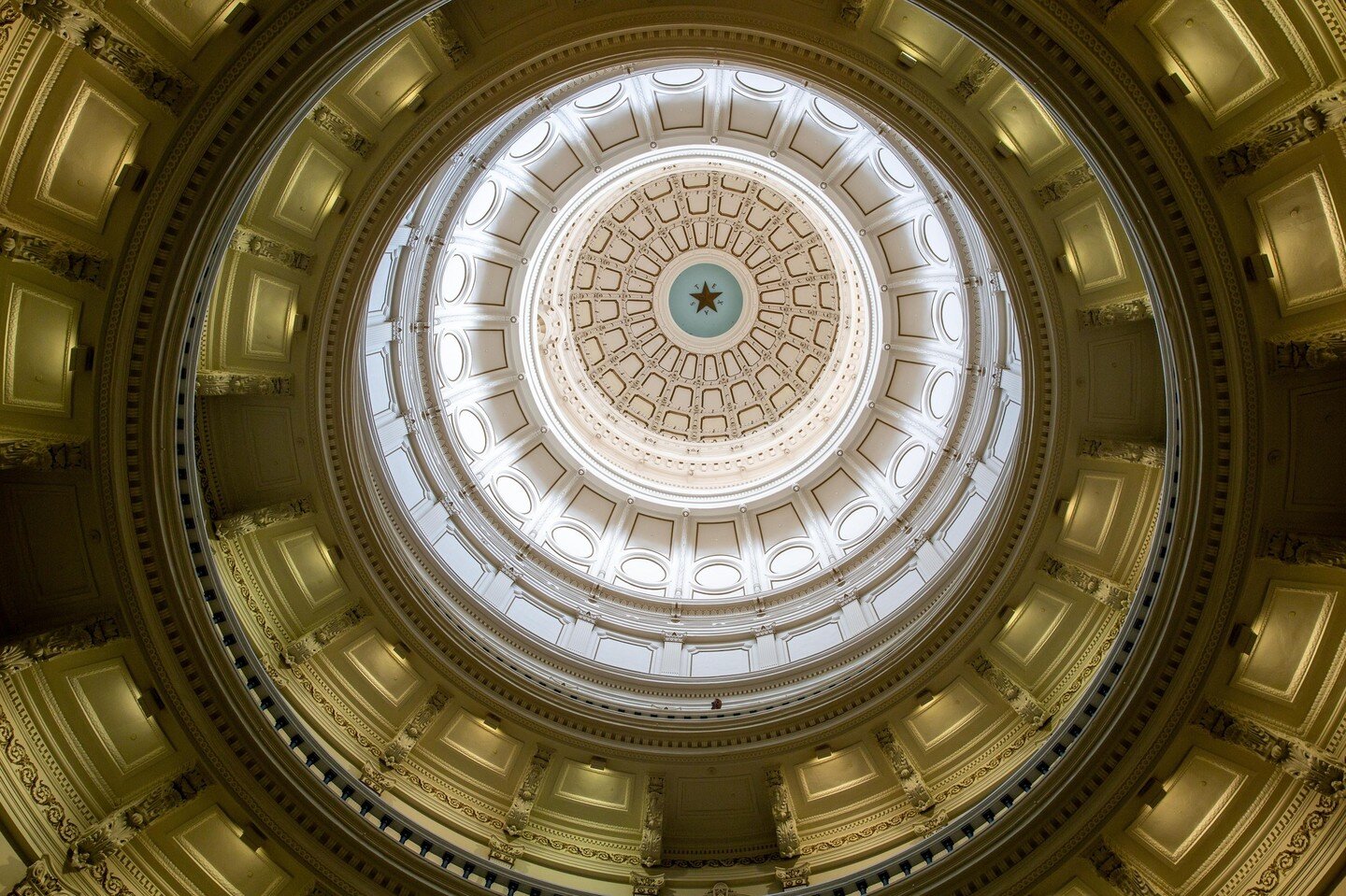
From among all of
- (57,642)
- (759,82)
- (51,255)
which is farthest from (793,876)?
(759,82)

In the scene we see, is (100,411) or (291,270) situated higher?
(291,270)

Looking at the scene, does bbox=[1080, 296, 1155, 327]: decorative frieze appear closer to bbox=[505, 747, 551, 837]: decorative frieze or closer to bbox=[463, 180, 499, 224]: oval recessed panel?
bbox=[505, 747, 551, 837]: decorative frieze

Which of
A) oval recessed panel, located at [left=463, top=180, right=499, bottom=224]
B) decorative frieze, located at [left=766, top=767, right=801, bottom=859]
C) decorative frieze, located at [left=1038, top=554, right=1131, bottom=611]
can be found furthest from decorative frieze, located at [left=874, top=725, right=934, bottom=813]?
oval recessed panel, located at [left=463, top=180, right=499, bottom=224]

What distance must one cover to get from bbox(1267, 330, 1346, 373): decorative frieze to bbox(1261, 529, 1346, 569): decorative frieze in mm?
2454

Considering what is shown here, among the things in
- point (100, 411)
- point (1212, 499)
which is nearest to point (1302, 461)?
point (1212, 499)

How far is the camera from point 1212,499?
11875 millimetres

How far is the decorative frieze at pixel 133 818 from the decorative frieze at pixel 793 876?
34.3ft

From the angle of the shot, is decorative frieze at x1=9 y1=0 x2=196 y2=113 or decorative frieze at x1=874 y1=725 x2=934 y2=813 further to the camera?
decorative frieze at x1=874 y1=725 x2=934 y2=813

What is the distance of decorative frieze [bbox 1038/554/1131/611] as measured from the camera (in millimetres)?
14555

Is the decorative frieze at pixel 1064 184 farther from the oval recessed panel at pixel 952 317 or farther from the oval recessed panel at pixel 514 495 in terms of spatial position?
the oval recessed panel at pixel 514 495

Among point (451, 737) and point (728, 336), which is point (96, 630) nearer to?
point (451, 737)

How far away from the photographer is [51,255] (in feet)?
32.6

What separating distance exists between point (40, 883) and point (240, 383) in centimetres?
818

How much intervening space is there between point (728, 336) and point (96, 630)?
23685 millimetres
